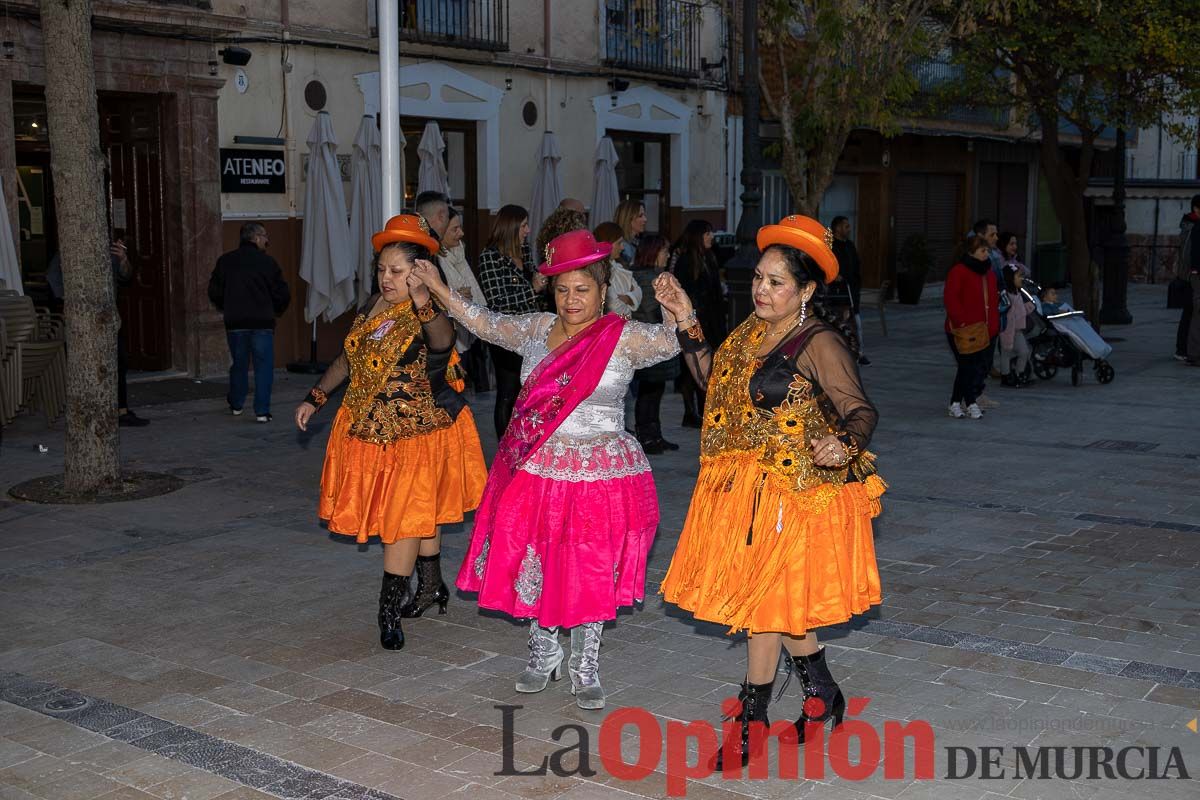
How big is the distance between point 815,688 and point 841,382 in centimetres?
113

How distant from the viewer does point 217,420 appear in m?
12.5

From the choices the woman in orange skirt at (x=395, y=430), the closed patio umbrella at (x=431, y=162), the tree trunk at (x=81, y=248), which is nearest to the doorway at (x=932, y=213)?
the closed patio umbrella at (x=431, y=162)

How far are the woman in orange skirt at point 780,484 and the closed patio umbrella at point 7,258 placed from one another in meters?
9.05

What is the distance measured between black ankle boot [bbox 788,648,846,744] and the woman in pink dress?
2.25ft

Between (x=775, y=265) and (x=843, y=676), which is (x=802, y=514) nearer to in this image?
(x=775, y=265)

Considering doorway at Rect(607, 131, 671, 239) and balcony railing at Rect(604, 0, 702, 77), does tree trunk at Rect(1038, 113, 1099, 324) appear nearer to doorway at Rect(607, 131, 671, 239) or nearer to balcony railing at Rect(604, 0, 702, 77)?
balcony railing at Rect(604, 0, 702, 77)

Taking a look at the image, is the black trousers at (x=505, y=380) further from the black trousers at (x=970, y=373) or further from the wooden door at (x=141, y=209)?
the wooden door at (x=141, y=209)

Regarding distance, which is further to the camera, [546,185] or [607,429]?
[546,185]

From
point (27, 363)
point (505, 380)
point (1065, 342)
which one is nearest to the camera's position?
point (505, 380)

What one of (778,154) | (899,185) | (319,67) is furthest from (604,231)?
(899,185)

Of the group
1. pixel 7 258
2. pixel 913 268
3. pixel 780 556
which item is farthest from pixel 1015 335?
pixel 913 268

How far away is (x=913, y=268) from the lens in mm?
26344

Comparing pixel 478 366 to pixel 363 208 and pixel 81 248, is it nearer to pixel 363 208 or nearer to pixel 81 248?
pixel 363 208

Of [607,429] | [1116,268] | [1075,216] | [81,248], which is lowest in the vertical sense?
[607,429]
